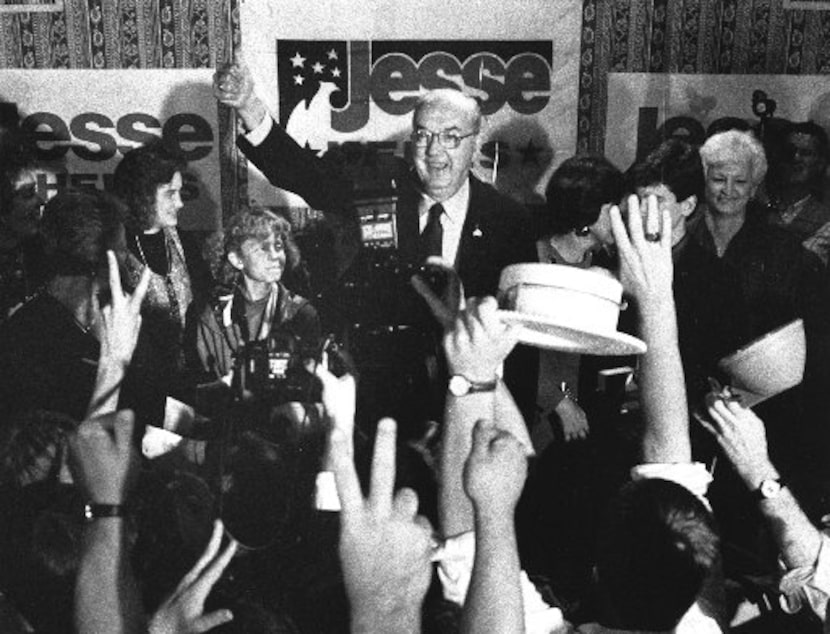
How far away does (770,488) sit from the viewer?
180cm

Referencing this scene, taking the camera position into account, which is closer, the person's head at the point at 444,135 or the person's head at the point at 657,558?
the person's head at the point at 657,558

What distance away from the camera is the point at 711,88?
5.82ft

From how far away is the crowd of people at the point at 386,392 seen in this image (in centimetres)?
177

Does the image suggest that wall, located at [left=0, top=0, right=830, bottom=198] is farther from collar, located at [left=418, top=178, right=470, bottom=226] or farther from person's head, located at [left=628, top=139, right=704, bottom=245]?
collar, located at [left=418, top=178, right=470, bottom=226]

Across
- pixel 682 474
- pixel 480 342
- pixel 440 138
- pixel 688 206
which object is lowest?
pixel 682 474

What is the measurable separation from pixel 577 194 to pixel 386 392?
1.68 ft

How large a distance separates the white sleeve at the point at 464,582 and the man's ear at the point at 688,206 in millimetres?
715

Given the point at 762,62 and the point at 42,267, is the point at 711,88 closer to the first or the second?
the point at 762,62

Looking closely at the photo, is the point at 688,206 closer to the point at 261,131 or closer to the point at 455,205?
the point at 455,205

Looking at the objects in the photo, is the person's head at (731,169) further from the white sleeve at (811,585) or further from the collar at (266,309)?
the collar at (266,309)

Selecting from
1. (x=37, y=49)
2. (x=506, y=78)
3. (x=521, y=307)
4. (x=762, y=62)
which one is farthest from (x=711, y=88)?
(x=37, y=49)

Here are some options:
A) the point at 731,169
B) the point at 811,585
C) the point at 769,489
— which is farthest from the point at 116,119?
the point at 811,585

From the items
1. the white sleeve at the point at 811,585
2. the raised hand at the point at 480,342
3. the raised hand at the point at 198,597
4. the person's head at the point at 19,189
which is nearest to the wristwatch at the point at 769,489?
the white sleeve at the point at 811,585

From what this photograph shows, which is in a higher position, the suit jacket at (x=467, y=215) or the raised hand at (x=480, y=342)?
the suit jacket at (x=467, y=215)
